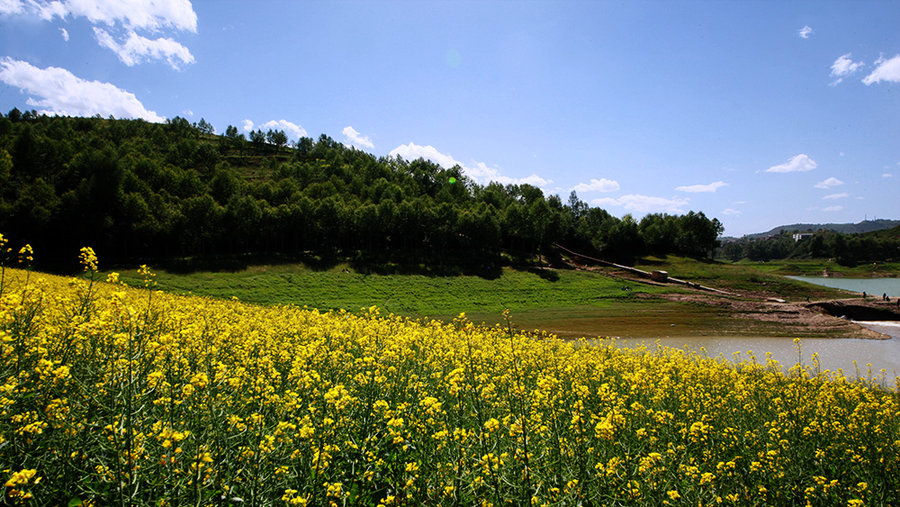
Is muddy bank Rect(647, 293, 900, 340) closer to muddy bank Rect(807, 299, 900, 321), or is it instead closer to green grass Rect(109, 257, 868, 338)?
muddy bank Rect(807, 299, 900, 321)

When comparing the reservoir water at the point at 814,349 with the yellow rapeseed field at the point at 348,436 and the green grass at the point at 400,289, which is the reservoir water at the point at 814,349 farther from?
the green grass at the point at 400,289

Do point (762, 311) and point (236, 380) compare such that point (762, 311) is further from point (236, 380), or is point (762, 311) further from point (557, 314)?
point (236, 380)

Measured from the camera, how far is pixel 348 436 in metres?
4.60

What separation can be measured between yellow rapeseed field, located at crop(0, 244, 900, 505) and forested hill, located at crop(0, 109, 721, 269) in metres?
59.8

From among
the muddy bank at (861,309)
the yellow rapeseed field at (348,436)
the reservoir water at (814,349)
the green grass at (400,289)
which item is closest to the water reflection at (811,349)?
the reservoir water at (814,349)

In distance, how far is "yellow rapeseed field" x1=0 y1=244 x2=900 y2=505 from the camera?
356cm

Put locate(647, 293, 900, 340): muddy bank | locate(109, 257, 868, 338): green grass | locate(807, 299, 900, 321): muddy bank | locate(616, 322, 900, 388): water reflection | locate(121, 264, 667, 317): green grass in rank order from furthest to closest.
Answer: locate(121, 264, 667, 317): green grass → locate(807, 299, 900, 321): muddy bank → locate(109, 257, 868, 338): green grass → locate(647, 293, 900, 340): muddy bank → locate(616, 322, 900, 388): water reflection

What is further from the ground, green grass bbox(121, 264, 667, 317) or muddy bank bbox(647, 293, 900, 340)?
green grass bbox(121, 264, 667, 317)

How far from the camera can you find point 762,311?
Answer: 140 feet

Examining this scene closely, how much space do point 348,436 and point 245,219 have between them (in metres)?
68.6

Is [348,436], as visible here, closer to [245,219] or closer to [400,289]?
[400,289]

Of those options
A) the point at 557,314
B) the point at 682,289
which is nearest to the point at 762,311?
the point at 682,289

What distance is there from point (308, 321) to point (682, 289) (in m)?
57.7

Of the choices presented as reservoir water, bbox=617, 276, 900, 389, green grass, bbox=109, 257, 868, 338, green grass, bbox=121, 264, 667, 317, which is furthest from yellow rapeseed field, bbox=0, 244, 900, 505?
green grass, bbox=121, 264, 667, 317
